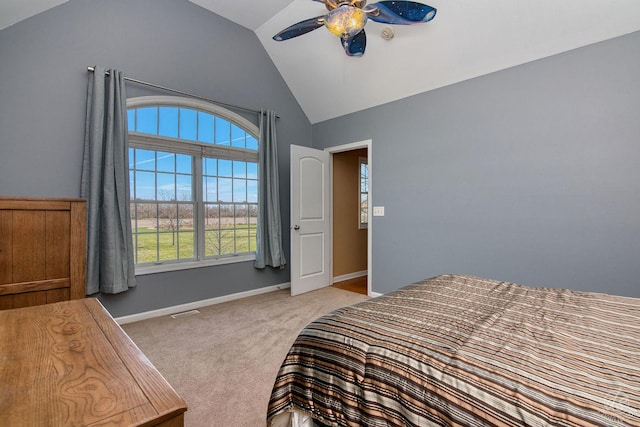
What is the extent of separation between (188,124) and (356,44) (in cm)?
214

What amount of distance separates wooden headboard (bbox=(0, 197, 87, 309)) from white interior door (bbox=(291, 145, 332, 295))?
2.47 m

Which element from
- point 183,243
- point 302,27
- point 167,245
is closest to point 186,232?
point 183,243

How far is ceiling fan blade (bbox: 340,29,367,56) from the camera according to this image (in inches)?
103

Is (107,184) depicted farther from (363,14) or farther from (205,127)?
(363,14)

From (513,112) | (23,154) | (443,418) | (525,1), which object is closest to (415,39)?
(525,1)

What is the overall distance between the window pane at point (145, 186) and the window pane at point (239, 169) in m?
0.99

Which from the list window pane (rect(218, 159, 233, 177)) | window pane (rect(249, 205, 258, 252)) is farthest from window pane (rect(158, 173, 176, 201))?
window pane (rect(249, 205, 258, 252))

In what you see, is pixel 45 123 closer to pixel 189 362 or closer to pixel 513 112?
pixel 189 362

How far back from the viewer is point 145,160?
11.0 feet

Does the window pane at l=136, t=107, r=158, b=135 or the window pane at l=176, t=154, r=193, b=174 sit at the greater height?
the window pane at l=136, t=107, r=158, b=135

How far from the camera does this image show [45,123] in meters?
2.68

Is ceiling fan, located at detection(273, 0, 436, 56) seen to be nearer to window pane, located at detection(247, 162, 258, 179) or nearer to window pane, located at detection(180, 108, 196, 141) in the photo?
window pane, located at detection(180, 108, 196, 141)

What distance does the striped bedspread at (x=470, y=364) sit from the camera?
788mm

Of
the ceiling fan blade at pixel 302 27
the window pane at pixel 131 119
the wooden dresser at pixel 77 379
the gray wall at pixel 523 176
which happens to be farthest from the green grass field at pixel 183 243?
the wooden dresser at pixel 77 379
